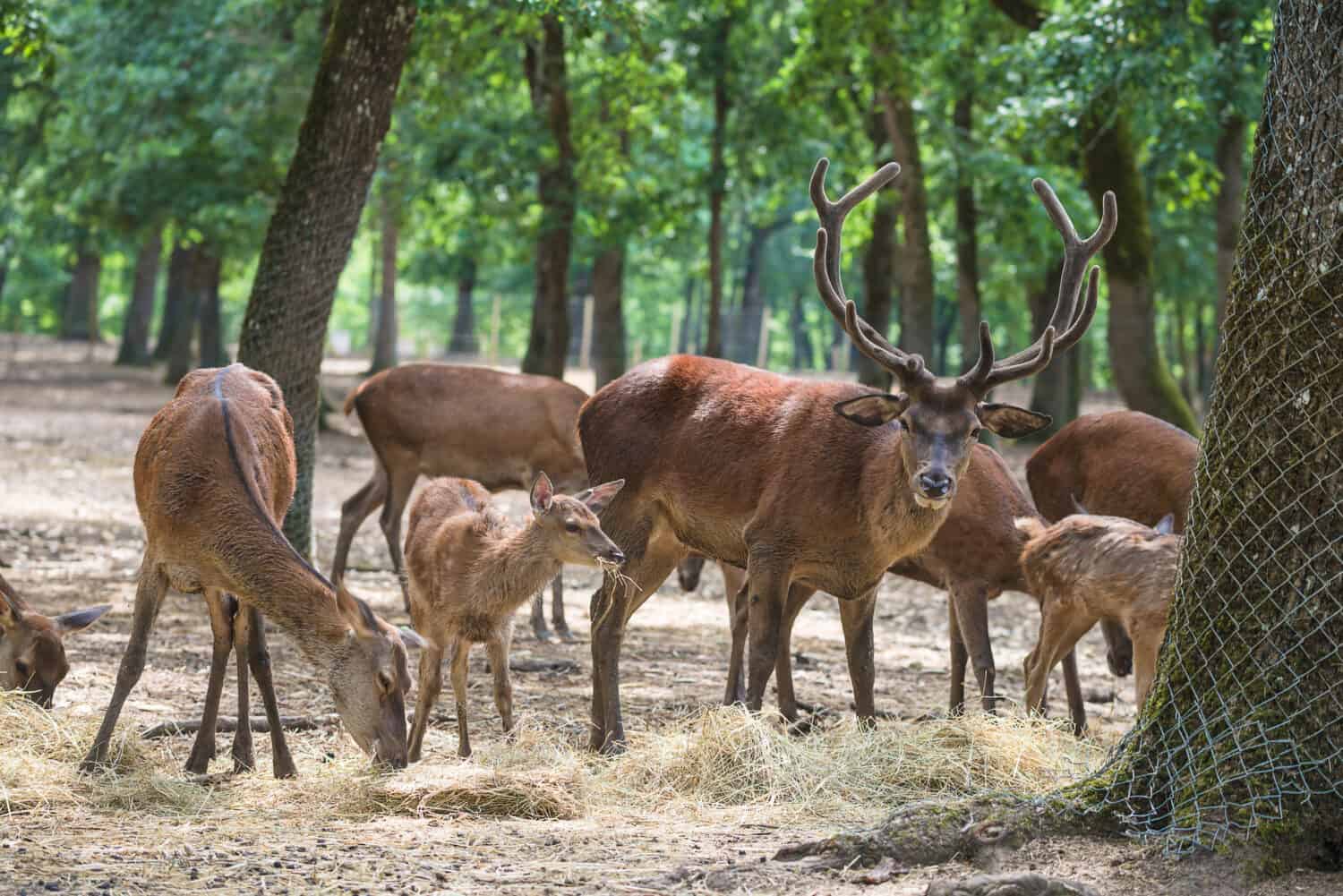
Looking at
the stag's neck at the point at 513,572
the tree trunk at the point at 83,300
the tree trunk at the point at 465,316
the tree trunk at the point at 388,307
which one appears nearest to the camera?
the stag's neck at the point at 513,572

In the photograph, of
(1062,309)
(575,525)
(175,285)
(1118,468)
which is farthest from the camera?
(175,285)

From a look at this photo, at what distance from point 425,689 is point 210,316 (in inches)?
958

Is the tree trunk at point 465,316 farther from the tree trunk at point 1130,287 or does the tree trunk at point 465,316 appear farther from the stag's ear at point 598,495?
the stag's ear at point 598,495

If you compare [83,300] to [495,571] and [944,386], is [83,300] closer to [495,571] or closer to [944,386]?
[495,571]

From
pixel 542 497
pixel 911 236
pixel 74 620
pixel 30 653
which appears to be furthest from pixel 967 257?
pixel 30 653

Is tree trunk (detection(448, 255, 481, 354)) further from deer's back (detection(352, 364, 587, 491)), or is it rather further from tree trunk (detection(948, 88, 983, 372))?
deer's back (detection(352, 364, 587, 491))

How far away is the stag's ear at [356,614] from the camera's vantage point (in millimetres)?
5984

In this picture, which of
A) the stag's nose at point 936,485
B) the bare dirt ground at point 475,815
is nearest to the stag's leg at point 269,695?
the bare dirt ground at point 475,815

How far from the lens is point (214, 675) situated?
648 centimetres

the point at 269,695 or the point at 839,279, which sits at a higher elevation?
the point at 839,279

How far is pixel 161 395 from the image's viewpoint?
95.9ft

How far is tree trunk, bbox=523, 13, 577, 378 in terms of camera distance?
19.4 meters

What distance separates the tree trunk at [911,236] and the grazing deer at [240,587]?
1167 cm

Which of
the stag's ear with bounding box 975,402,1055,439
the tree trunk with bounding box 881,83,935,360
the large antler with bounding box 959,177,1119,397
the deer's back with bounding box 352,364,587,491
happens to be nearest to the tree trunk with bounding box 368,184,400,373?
the tree trunk with bounding box 881,83,935,360
